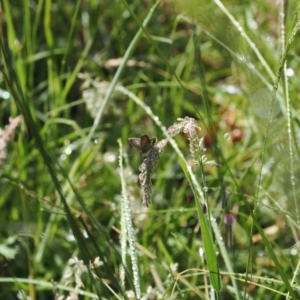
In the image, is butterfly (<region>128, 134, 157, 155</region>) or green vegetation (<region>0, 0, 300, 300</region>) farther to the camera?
green vegetation (<region>0, 0, 300, 300</region>)

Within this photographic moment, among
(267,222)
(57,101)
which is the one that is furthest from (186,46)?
(267,222)

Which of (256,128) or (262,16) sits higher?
(262,16)

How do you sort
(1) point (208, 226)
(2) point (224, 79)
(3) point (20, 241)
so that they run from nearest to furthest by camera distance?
(1) point (208, 226)
(3) point (20, 241)
(2) point (224, 79)

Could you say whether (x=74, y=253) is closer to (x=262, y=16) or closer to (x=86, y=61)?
(x=86, y=61)

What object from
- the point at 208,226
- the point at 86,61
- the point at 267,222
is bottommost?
the point at 267,222

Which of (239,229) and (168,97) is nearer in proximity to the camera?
(239,229)

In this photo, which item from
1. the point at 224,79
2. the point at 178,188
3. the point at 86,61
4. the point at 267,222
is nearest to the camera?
the point at 267,222

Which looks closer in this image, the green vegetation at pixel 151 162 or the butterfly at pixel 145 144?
the butterfly at pixel 145 144
